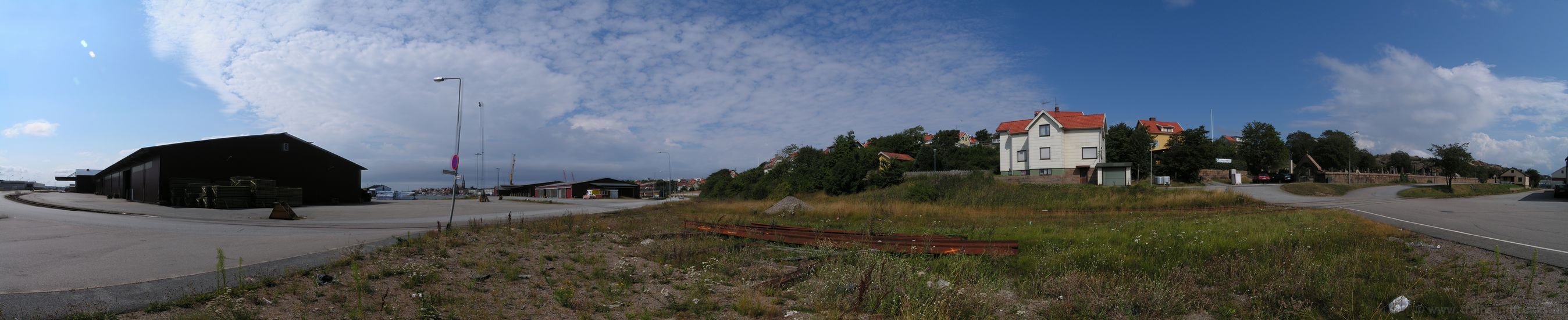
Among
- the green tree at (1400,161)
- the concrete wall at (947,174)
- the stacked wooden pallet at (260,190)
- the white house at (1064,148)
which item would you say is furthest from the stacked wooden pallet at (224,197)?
the green tree at (1400,161)

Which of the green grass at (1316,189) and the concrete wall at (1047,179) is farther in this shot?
the concrete wall at (1047,179)

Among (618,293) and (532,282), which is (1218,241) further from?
(532,282)

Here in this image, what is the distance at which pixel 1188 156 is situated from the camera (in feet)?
164

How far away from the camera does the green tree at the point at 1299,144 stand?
7725 centimetres

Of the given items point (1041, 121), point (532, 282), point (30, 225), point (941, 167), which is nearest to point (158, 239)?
point (30, 225)

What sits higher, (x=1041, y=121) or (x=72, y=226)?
(x=1041, y=121)

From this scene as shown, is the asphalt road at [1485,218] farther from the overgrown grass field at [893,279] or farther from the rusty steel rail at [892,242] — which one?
the rusty steel rail at [892,242]

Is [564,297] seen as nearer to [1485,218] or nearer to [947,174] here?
[1485,218]

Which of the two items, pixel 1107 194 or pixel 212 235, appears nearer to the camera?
pixel 212 235

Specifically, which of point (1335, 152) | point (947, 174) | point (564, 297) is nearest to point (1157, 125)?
point (1335, 152)

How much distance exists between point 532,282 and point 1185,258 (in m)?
10.5

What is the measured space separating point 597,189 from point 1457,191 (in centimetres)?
8029

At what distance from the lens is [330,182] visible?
42375 mm

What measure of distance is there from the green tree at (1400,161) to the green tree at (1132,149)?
56.7m
